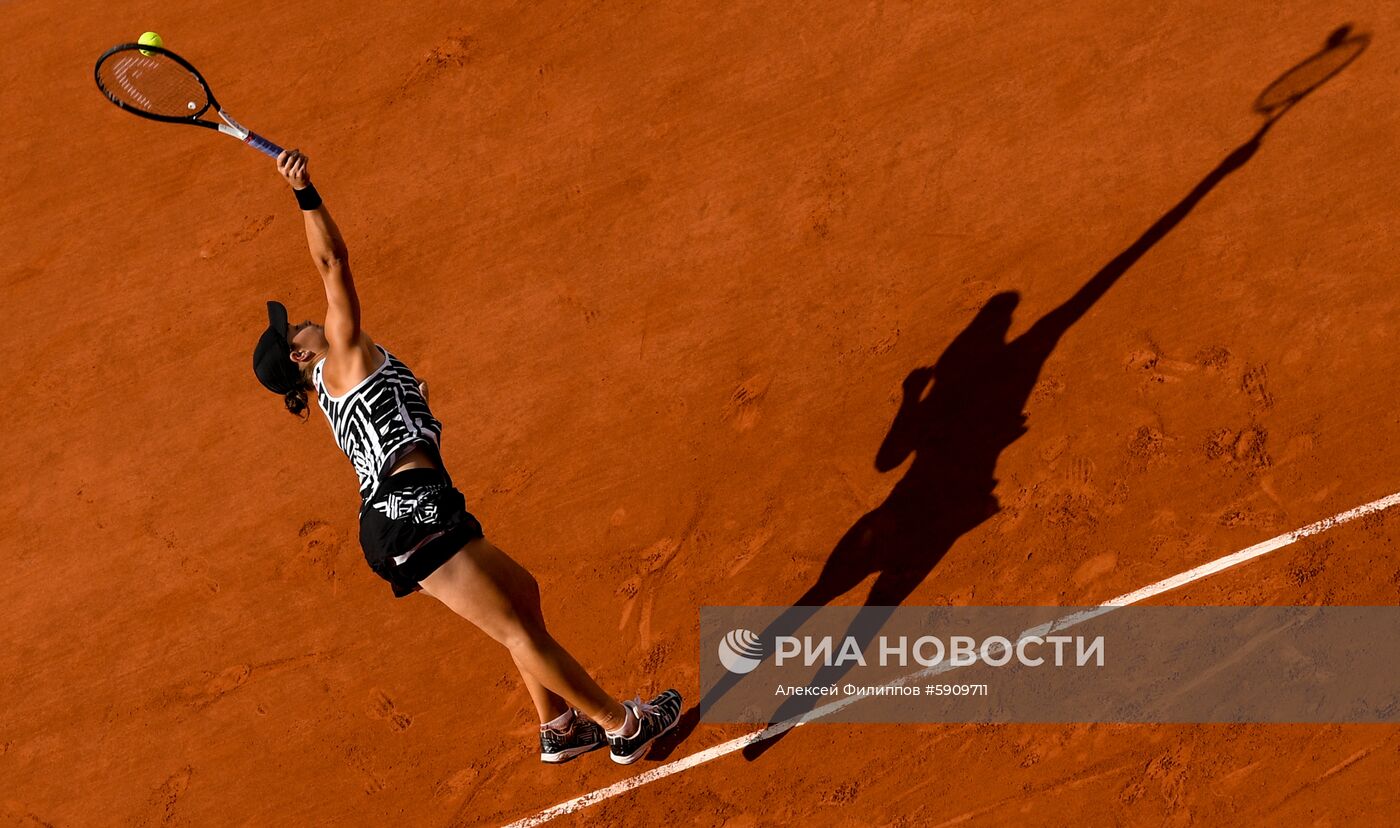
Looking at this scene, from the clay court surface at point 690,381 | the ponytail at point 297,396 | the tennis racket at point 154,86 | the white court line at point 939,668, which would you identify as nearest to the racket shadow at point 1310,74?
the clay court surface at point 690,381

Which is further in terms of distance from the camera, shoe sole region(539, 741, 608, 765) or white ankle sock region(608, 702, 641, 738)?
shoe sole region(539, 741, 608, 765)

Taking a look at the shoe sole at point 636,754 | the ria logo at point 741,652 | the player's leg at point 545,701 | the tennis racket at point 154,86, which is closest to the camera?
the tennis racket at point 154,86

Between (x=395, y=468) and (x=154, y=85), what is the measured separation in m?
3.00

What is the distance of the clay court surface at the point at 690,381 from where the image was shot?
7492 millimetres

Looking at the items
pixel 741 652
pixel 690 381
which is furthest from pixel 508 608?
pixel 690 381

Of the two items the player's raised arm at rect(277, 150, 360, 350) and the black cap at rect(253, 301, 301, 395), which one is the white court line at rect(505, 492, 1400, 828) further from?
the player's raised arm at rect(277, 150, 360, 350)

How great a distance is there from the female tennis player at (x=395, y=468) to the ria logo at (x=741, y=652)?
1.34m

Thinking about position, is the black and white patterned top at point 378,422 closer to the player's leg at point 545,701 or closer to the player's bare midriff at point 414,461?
the player's bare midriff at point 414,461

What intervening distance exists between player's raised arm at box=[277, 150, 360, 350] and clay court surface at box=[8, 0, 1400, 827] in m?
2.42

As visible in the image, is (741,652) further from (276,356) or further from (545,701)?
(276,356)

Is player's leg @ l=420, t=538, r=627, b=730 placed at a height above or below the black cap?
below

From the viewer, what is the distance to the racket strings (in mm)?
6699

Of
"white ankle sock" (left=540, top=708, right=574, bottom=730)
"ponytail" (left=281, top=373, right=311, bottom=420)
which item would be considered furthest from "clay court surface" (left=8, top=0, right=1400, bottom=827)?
"ponytail" (left=281, top=373, right=311, bottom=420)

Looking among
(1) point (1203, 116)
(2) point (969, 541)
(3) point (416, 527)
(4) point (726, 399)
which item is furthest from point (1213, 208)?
(3) point (416, 527)
